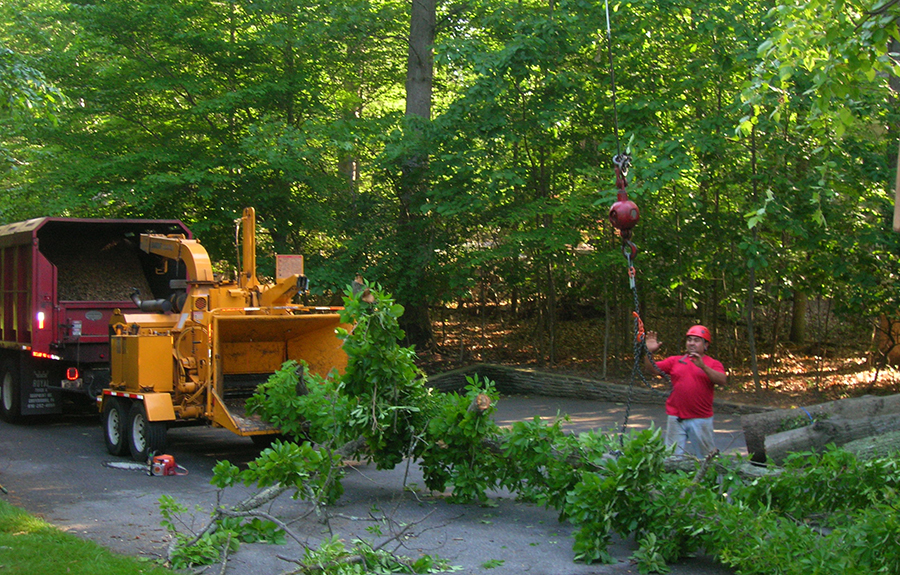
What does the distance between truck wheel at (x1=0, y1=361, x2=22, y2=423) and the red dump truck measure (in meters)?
0.02

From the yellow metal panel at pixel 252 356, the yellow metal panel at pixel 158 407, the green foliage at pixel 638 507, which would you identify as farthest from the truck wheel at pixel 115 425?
the green foliage at pixel 638 507

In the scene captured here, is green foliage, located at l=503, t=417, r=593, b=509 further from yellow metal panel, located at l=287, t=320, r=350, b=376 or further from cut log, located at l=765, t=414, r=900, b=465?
yellow metal panel, located at l=287, t=320, r=350, b=376

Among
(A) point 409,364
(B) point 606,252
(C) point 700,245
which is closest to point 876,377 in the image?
(C) point 700,245

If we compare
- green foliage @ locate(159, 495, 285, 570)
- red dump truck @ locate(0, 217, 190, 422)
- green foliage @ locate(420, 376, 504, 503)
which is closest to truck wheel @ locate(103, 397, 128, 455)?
red dump truck @ locate(0, 217, 190, 422)

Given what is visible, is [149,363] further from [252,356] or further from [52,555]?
[52,555]

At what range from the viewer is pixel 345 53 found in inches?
759

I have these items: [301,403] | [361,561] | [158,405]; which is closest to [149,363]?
[158,405]

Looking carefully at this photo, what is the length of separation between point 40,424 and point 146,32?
791 cm

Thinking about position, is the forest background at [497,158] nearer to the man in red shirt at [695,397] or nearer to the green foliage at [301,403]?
the man in red shirt at [695,397]

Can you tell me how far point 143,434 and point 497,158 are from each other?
8.38 metres

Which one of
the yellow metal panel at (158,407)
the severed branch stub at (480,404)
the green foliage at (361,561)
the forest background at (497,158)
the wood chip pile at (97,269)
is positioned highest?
the forest background at (497,158)

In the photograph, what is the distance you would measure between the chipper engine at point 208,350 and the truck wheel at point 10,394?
3.43 metres

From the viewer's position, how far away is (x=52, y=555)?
6098 mm

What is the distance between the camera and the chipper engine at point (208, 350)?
9.83 m
